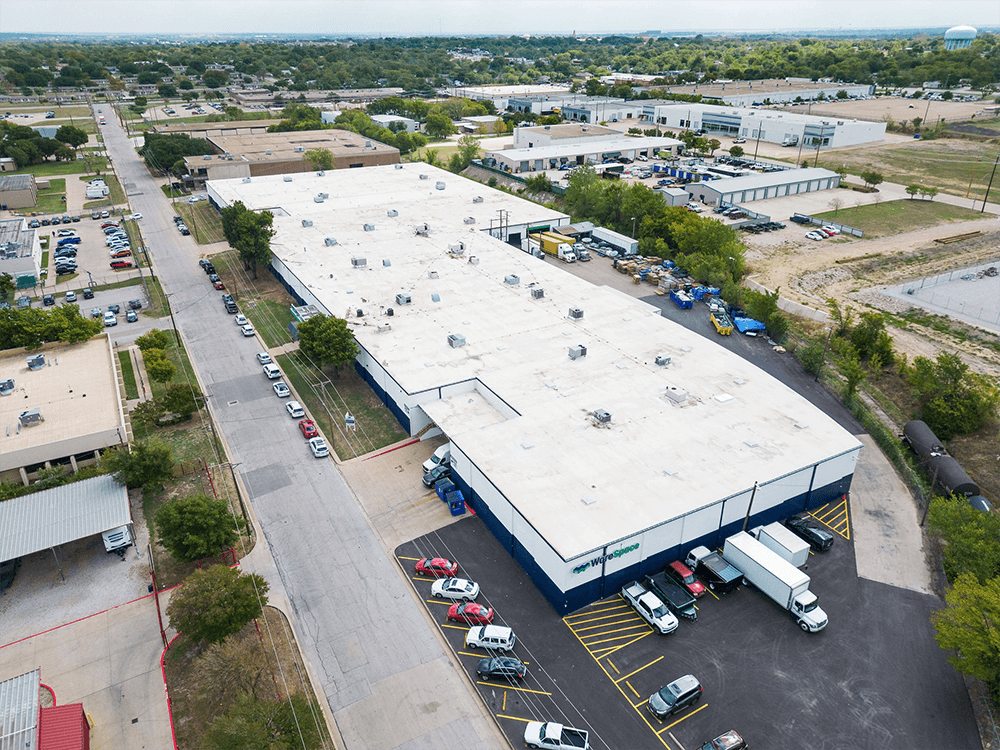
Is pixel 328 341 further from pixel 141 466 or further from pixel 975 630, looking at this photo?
pixel 975 630

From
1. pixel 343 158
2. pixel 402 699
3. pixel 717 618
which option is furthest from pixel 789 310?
pixel 343 158

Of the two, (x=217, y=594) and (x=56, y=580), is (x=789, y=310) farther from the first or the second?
(x=56, y=580)

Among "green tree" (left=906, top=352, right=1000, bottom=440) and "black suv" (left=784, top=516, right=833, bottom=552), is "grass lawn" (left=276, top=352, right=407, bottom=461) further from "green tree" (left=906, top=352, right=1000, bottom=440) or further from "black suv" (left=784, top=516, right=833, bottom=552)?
"green tree" (left=906, top=352, right=1000, bottom=440)

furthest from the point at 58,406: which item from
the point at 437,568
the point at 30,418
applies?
the point at 437,568

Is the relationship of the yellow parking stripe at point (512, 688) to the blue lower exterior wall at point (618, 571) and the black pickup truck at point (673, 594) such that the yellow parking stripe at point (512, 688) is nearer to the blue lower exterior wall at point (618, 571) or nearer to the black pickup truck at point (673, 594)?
the blue lower exterior wall at point (618, 571)

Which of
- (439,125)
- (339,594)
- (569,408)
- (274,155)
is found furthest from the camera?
(439,125)

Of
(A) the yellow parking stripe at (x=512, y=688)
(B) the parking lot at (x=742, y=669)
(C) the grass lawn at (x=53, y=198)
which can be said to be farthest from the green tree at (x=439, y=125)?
(A) the yellow parking stripe at (x=512, y=688)
